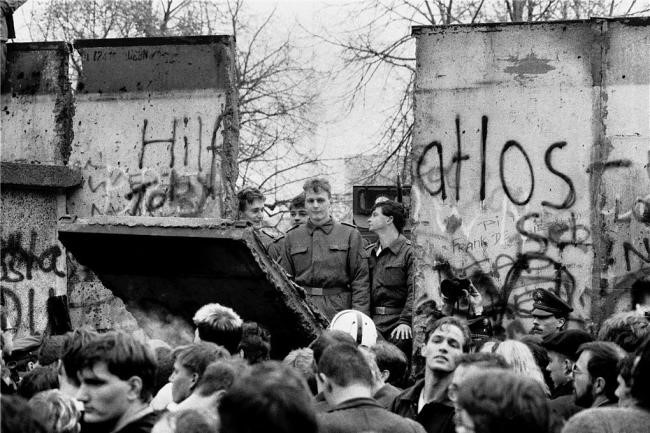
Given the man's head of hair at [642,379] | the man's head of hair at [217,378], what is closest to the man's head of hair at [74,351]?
the man's head of hair at [217,378]

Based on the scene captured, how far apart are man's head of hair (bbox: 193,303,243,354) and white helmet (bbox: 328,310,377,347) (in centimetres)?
101

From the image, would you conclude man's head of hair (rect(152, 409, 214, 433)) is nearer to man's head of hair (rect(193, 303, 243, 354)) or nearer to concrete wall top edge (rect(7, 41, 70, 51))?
man's head of hair (rect(193, 303, 243, 354))

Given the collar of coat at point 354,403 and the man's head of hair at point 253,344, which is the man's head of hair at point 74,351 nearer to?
the collar of coat at point 354,403

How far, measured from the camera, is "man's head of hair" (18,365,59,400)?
19.5 ft

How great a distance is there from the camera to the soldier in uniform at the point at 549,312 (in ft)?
30.4

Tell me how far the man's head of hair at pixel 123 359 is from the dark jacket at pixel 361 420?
778mm

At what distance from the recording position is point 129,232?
8484 millimetres

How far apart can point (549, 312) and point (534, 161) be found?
1786 millimetres

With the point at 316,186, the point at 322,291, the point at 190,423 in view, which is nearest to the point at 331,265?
the point at 322,291

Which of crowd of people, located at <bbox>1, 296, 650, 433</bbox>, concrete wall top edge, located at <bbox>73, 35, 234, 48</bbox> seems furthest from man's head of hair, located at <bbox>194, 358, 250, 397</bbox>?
concrete wall top edge, located at <bbox>73, 35, 234, 48</bbox>

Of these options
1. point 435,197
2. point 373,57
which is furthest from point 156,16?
point 435,197

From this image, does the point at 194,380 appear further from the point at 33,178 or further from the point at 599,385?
the point at 33,178

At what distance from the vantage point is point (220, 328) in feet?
23.3

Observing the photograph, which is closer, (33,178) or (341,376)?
(341,376)
